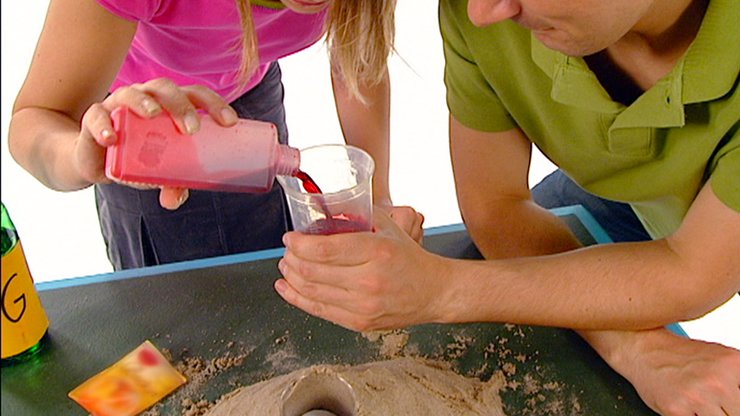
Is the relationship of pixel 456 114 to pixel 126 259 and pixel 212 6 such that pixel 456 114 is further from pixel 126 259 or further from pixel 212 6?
pixel 126 259

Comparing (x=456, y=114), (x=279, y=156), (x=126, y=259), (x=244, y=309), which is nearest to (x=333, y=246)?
(x=279, y=156)

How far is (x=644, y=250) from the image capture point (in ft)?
3.25

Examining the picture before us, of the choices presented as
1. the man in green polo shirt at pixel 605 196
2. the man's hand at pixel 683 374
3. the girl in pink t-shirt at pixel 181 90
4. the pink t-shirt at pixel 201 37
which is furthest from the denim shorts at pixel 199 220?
the man's hand at pixel 683 374

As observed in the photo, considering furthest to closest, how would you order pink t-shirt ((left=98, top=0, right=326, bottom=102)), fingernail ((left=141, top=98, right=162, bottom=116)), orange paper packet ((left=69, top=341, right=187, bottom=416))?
1. pink t-shirt ((left=98, top=0, right=326, bottom=102))
2. orange paper packet ((left=69, top=341, right=187, bottom=416))
3. fingernail ((left=141, top=98, right=162, bottom=116))

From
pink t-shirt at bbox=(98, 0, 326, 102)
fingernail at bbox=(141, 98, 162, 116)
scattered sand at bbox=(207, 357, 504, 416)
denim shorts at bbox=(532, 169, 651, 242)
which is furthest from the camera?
denim shorts at bbox=(532, 169, 651, 242)

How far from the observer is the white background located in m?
1.96

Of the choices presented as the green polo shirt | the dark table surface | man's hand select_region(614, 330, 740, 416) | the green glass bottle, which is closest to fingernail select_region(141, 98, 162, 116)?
the green glass bottle

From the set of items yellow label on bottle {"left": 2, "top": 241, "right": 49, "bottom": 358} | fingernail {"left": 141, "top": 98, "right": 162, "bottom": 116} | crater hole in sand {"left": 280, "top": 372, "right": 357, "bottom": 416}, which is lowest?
crater hole in sand {"left": 280, "top": 372, "right": 357, "bottom": 416}

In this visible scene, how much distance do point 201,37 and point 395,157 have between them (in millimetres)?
1434

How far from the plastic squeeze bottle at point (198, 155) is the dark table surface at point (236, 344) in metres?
0.27

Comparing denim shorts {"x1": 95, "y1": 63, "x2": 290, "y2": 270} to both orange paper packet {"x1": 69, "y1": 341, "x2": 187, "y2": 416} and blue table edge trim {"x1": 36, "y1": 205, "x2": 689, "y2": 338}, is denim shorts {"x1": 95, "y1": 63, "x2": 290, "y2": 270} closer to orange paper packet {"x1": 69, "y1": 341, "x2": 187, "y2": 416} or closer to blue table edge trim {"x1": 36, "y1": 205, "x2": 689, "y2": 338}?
blue table edge trim {"x1": 36, "y1": 205, "x2": 689, "y2": 338}

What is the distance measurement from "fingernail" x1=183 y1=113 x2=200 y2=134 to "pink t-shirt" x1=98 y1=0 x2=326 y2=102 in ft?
0.95

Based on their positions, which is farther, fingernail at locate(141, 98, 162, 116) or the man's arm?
the man's arm

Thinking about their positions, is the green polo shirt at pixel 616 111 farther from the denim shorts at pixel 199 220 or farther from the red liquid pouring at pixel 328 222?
the denim shorts at pixel 199 220
